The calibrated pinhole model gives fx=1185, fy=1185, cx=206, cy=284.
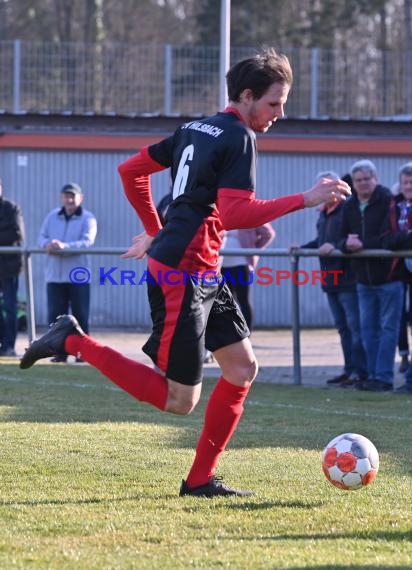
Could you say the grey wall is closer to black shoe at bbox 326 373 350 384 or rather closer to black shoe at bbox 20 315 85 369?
black shoe at bbox 326 373 350 384

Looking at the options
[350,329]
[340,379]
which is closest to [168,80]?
[350,329]

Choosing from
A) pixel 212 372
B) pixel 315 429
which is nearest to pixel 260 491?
pixel 315 429

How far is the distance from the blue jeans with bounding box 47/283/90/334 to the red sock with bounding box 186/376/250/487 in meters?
8.24

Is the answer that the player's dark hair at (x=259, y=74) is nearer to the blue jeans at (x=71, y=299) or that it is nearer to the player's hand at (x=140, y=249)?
the player's hand at (x=140, y=249)

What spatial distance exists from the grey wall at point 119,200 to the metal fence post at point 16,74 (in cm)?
186

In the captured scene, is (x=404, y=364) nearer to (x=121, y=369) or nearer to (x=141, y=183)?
(x=141, y=183)

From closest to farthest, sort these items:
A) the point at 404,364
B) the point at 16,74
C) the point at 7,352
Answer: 1. the point at 404,364
2. the point at 7,352
3. the point at 16,74

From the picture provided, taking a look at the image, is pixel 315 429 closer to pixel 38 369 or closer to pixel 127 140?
pixel 38 369

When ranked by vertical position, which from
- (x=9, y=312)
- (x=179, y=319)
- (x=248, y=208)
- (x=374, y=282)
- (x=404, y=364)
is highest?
(x=248, y=208)

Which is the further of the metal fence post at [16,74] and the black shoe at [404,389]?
the metal fence post at [16,74]

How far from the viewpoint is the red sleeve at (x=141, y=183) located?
5.81m

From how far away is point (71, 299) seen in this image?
45.7 ft

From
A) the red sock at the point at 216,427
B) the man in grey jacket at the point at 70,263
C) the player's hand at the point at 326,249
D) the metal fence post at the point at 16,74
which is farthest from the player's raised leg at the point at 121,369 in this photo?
the metal fence post at the point at 16,74

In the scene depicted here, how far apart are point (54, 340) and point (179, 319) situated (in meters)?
0.65
